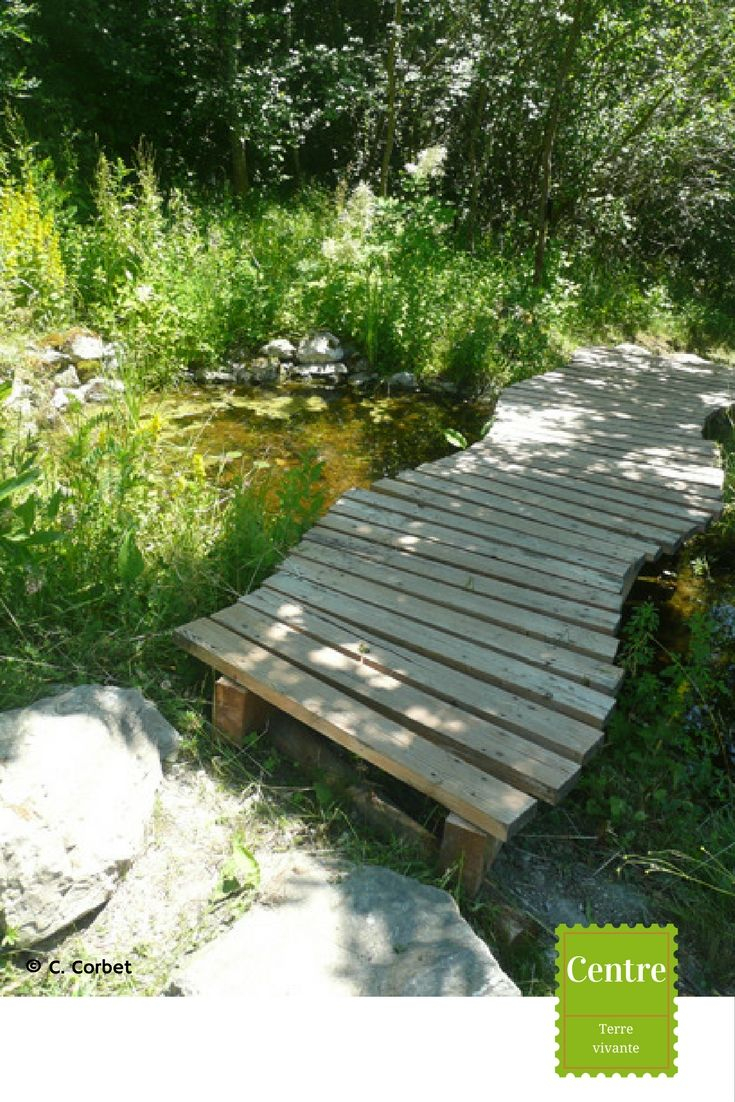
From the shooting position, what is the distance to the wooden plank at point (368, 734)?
225cm

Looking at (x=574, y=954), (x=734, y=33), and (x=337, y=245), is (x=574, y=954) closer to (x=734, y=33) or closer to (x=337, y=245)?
(x=337, y=245)

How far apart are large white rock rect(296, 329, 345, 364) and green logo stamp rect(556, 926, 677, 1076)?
5869mm

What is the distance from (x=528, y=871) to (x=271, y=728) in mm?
995

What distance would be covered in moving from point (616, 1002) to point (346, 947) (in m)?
0.65

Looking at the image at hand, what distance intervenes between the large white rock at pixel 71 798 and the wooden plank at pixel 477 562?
148cm

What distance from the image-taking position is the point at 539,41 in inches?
346

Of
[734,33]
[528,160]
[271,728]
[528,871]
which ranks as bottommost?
[528,871]

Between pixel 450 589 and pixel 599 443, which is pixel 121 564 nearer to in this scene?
pixel 450 589

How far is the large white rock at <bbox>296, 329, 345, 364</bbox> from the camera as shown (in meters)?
7.02

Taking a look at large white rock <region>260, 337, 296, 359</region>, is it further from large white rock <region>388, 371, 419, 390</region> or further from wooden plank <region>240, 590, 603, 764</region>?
wooden plank <region>240, 590, 603, 764</region>

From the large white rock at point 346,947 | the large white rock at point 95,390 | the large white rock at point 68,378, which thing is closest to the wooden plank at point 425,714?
the large white rock at point 346,947

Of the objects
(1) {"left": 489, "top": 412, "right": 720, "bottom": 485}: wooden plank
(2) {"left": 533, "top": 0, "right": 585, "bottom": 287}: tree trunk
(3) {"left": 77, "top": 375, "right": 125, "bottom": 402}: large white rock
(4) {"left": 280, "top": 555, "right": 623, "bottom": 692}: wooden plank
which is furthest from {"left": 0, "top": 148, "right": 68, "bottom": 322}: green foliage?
(2) {"left": 533, "top": 0, "right": 585, "bottom": 287}: tree trunk

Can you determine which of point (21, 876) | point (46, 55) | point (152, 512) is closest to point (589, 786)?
point (21, 876)

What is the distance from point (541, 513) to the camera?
4.13m
